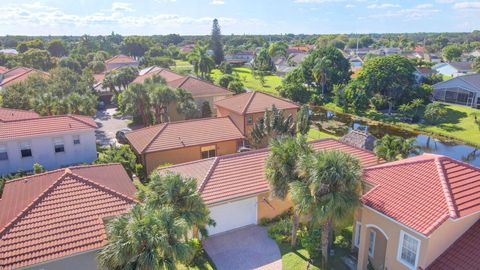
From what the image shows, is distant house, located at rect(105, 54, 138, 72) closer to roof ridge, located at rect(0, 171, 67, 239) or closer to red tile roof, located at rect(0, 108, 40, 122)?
red tile roof, located at rect(0, 108, 40, 122)

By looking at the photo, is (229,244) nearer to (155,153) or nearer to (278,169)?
(278,169)

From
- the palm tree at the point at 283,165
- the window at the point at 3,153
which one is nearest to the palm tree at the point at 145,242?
the palm tree at the point at 283,165

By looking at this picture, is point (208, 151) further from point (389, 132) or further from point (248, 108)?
point (389, 132)

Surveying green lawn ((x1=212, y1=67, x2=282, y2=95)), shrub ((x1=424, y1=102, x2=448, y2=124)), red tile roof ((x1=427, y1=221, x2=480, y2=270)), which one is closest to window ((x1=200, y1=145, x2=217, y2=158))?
red tile roof ((x1=427, y1=221, x2=480, y2=270))

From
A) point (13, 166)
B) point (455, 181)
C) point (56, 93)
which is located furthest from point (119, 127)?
point (455, 181)

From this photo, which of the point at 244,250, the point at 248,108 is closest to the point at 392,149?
the point at 244,250

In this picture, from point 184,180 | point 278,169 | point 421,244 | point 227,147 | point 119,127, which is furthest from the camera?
point 119,127
